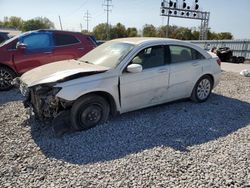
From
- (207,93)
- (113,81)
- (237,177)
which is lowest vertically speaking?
(237,177)

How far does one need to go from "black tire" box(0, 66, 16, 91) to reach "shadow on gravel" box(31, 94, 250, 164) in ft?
10.6

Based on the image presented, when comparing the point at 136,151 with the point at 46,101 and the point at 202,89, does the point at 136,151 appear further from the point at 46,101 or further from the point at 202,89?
the point at 202,89

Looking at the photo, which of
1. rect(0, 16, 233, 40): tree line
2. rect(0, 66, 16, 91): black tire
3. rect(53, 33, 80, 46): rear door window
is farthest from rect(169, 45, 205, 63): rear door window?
rect(0, 16, 233, 40): tree line

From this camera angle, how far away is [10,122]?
17.0 feet

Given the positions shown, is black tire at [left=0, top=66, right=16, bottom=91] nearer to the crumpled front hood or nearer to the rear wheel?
the crumpled front hood

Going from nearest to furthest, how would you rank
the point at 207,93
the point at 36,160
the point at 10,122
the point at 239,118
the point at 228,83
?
the point at 36,160
the point at 10,122
the point at 239,118
the point at 207,93
the point at 228,83

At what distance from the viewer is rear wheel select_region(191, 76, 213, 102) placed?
254 inches

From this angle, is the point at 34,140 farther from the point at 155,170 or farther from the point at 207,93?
the point at 207,93

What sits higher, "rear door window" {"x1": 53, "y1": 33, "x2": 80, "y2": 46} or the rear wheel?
"rear door window" {"x1": 53, "y1": 33, "x2": 80, "y2": 46}

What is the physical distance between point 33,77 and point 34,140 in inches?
44.6

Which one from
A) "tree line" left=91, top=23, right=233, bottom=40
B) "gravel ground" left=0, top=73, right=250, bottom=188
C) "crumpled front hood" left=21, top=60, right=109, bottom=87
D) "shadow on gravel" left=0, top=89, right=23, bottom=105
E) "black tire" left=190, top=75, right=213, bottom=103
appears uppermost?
"tree line" left=91, top=23, right=233, bottom=40

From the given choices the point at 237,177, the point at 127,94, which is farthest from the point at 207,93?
the point at 237,177

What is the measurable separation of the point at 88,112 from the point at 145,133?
3.38ft

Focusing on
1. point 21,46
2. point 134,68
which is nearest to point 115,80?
point 134,68
